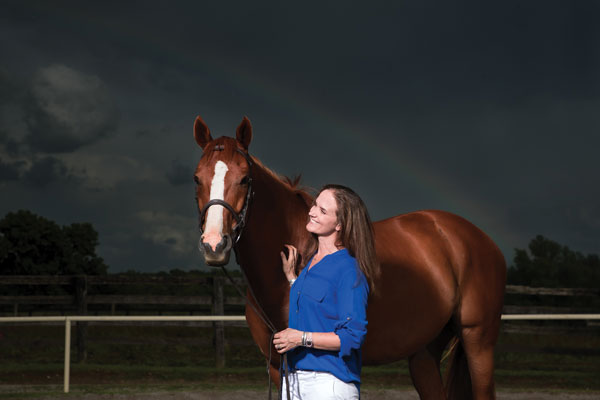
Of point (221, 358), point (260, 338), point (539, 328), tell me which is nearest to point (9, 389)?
point (221, 358)

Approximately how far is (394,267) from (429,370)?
118 centimetres

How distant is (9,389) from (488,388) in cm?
633

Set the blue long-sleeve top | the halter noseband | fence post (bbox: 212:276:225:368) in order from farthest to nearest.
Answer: fence post (bbox: 212:276:225:368) < the halter noseband < the blue long-sleeve top

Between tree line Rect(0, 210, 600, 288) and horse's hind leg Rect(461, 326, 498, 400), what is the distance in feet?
124

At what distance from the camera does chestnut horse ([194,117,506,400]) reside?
8.93 ft

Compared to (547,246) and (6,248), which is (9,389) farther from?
(547,246)

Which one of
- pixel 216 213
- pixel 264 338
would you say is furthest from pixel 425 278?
pixel 216 213

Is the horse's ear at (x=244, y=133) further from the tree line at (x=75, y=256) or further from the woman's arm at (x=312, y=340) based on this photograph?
the tree line at (x=75, y=256)

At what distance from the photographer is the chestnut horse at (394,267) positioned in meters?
2.72

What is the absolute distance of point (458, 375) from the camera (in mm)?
4484

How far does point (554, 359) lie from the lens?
40.6 feet

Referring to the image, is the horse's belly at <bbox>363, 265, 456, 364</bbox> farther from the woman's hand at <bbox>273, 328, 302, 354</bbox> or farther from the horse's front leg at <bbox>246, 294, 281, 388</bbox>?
the woman's hand at <bbox>273, 328, 302, 354</bbox>

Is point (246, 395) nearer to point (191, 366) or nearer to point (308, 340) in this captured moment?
point (191, 366)

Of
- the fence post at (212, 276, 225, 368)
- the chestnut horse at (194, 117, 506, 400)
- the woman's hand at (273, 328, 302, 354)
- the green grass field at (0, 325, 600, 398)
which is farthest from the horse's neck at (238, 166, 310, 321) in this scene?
the fence post at (212, 276, 225, 368)
